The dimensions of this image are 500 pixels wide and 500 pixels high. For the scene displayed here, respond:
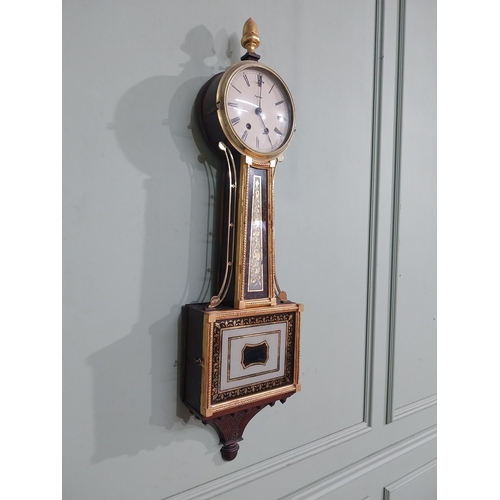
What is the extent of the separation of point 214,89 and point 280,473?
0.83 m

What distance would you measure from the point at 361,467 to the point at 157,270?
80 cm

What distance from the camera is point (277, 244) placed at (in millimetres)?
843

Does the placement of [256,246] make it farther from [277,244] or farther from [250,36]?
[250,36]

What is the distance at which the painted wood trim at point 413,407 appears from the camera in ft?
3.71

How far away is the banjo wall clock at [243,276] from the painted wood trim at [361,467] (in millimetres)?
303

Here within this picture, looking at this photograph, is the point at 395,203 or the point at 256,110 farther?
the point at 395,203

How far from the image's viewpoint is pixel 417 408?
3.90ft

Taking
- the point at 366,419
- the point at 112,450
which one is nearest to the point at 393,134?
the point at 366,419

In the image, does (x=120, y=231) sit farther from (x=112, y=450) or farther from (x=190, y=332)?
(x=112, y=450)

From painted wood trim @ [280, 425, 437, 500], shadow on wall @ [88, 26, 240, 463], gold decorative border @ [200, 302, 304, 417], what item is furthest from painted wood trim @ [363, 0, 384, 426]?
shadow on wall @ [88, 26, 240, 463]

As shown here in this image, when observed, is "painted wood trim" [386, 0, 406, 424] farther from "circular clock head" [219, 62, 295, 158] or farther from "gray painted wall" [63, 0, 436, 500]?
"circular clock head" [219, 62, 295, 158]

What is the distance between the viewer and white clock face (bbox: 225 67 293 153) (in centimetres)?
69

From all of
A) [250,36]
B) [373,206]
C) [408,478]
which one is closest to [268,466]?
[408,478]

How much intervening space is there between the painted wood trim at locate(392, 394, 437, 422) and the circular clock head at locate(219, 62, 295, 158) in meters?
0.87
